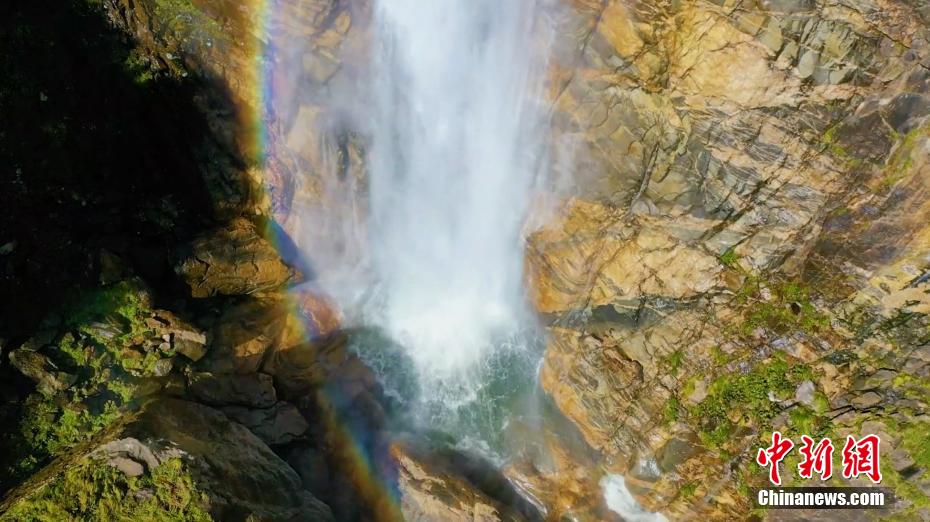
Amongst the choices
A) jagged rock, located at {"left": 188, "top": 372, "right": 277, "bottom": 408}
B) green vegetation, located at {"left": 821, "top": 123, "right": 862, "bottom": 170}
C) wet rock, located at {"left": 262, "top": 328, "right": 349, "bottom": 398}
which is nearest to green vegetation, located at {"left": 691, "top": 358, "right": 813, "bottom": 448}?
green vegetation, located at {"left": 821, "top": 123, "right": 862, "bottom": 170}

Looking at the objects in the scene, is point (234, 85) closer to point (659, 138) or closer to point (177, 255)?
point (177, 255)

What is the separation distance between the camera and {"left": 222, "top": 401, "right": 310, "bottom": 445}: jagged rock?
12.2 meters

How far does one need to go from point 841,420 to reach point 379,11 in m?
13.5

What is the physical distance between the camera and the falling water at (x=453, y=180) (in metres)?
12.0

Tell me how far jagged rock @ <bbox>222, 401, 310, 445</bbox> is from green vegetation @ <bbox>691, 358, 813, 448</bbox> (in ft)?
32.2

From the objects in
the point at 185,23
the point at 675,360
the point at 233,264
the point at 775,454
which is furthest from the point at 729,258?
the point at 185,23

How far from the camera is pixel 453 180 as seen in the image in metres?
14.1

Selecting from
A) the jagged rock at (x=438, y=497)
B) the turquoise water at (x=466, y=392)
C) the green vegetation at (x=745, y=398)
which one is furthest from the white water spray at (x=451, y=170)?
the green vegetation at (x=745, y=398)

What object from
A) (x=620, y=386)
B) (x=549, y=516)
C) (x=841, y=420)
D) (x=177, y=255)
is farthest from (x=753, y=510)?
(x=177, y=255)

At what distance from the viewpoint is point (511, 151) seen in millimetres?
12922

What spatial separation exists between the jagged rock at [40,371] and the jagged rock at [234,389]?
2421 mm

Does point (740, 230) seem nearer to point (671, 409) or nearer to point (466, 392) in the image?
point (671, 409)

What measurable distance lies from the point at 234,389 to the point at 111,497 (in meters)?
3.99

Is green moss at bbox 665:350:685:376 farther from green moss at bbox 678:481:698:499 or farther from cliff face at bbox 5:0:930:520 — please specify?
green moss at bbox 678:481:698:499
